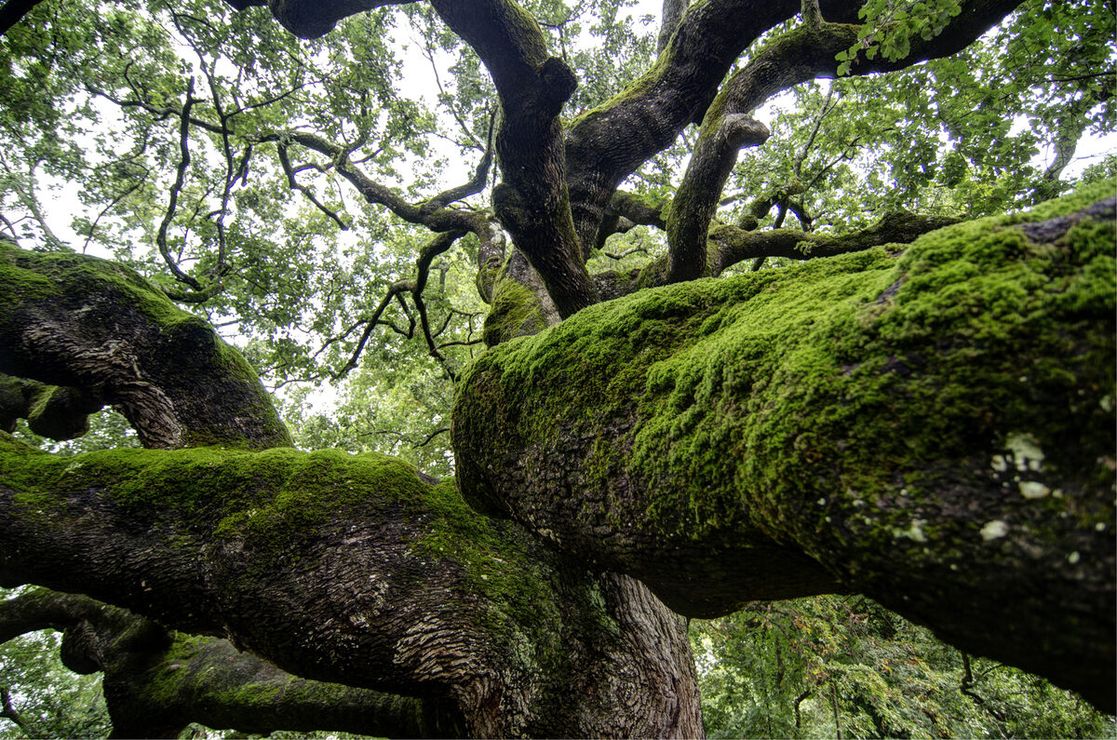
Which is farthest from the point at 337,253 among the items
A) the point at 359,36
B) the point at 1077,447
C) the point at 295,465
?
the point at 1077,447

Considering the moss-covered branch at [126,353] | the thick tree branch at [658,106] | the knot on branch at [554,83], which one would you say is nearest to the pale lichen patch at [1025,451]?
the knot on branch at [554,83]

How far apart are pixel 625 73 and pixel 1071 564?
398 inches

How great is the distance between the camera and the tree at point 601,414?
1122 mm

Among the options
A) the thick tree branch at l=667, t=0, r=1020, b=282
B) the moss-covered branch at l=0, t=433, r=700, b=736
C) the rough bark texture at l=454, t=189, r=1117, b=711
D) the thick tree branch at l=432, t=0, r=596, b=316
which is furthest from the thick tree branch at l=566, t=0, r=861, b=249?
the moss-covered branch at l=0, t=433, r=700, b=736

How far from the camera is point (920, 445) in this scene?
119 cm

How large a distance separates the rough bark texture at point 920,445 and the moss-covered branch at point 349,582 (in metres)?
1.16

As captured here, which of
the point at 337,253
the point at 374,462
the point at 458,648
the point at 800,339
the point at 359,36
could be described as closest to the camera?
the point at 800,339

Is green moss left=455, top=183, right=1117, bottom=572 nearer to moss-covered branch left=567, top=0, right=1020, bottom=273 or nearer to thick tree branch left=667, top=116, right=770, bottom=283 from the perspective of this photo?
thick tree branch left=667, top=116, right=770, bottom=283

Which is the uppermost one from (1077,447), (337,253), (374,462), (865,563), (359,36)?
(359,36)

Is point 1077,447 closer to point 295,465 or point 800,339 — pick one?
point 800,339

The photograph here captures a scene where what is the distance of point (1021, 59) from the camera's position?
427 centimetres

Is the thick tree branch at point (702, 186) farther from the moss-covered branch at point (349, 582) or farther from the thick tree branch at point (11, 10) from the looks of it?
the thick tree branch at point (11, 10)

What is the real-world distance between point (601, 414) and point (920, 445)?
1331 millimetres

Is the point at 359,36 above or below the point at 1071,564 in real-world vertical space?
above
